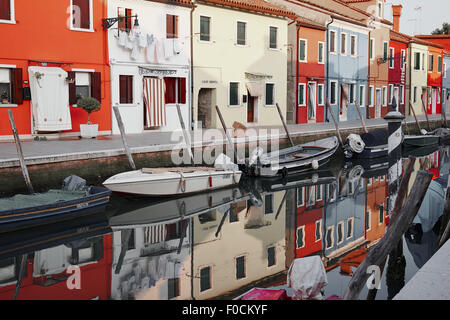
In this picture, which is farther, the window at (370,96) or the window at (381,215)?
the window at (370,96)

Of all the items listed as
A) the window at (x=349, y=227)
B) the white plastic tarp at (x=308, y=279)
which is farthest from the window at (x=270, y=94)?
the white plastic tarp at (x=308, y=279)

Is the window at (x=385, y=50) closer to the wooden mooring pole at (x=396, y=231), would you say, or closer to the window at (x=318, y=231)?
the window at (x=318, y=231)

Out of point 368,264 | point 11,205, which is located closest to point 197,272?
point 368,264

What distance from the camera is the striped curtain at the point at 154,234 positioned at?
11086mm

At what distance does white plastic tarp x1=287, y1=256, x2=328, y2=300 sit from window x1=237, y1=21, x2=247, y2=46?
2018 centimetres

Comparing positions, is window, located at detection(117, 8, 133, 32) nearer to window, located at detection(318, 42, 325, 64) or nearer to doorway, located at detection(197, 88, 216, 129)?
doorway, located at detection(197, 88, 216, 129)

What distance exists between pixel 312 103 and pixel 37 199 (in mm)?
20552

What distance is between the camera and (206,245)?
10719 millimetres

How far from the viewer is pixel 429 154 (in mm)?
27031

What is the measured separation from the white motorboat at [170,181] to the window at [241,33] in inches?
411

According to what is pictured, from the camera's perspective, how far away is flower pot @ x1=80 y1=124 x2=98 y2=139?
59.0ft

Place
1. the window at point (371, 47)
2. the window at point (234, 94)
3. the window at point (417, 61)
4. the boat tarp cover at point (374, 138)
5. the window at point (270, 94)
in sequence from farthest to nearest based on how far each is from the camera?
1. the window at point (417, 61)
2. the window at point (371, 47)
3. the window at point (270, 94)
4. the window at point (234, 94)
5. the boat tarp cover at point (374, 138)

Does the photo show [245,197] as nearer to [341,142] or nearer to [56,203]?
[56,203]

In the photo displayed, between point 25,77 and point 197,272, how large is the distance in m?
10.8
